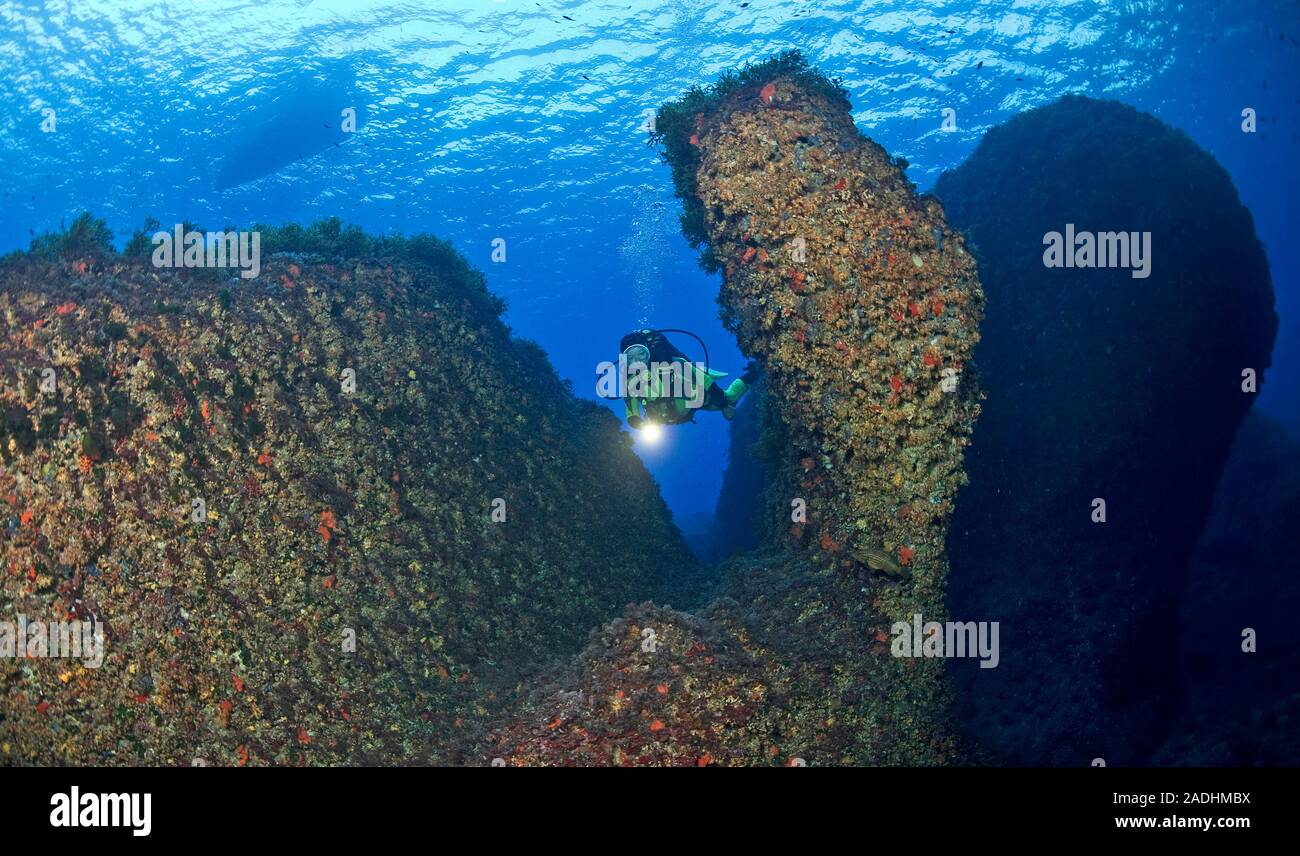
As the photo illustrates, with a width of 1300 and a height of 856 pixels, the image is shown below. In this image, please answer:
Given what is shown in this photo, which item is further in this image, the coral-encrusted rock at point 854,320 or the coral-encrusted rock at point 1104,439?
the coral-encrusted rock at point 1104,439

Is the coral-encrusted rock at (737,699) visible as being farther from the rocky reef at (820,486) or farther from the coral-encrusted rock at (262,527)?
the coral-encrusted rock at (262,527)

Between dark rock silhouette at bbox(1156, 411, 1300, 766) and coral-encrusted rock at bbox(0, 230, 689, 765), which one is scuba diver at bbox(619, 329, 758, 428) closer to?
coral-encrusted rock at bbox(0, 230, 689, 765)

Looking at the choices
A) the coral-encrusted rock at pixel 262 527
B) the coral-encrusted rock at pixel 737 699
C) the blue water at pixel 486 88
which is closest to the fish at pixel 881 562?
the coral-encrusted rock at pixel 737 699

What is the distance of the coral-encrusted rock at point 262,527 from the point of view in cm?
468

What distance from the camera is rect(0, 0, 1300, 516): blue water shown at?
20984 mm

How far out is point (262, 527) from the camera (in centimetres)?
537

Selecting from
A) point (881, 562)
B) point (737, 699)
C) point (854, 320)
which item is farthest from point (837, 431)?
point (737, 699)

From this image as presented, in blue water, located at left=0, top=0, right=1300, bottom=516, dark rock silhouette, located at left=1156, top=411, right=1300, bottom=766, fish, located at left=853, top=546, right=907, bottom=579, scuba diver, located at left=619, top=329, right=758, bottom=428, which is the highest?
blue water, located at left=0, top=0, right=1300, bottom=516

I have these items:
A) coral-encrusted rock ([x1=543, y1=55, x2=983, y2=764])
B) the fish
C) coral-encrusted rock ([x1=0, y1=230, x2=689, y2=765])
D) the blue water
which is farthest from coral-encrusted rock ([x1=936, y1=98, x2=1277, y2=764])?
the blue water

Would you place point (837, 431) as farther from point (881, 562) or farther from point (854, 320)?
point (881, 562)

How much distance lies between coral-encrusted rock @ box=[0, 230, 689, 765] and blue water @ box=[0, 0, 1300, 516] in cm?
1312

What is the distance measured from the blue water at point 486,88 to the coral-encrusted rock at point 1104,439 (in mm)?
14896
